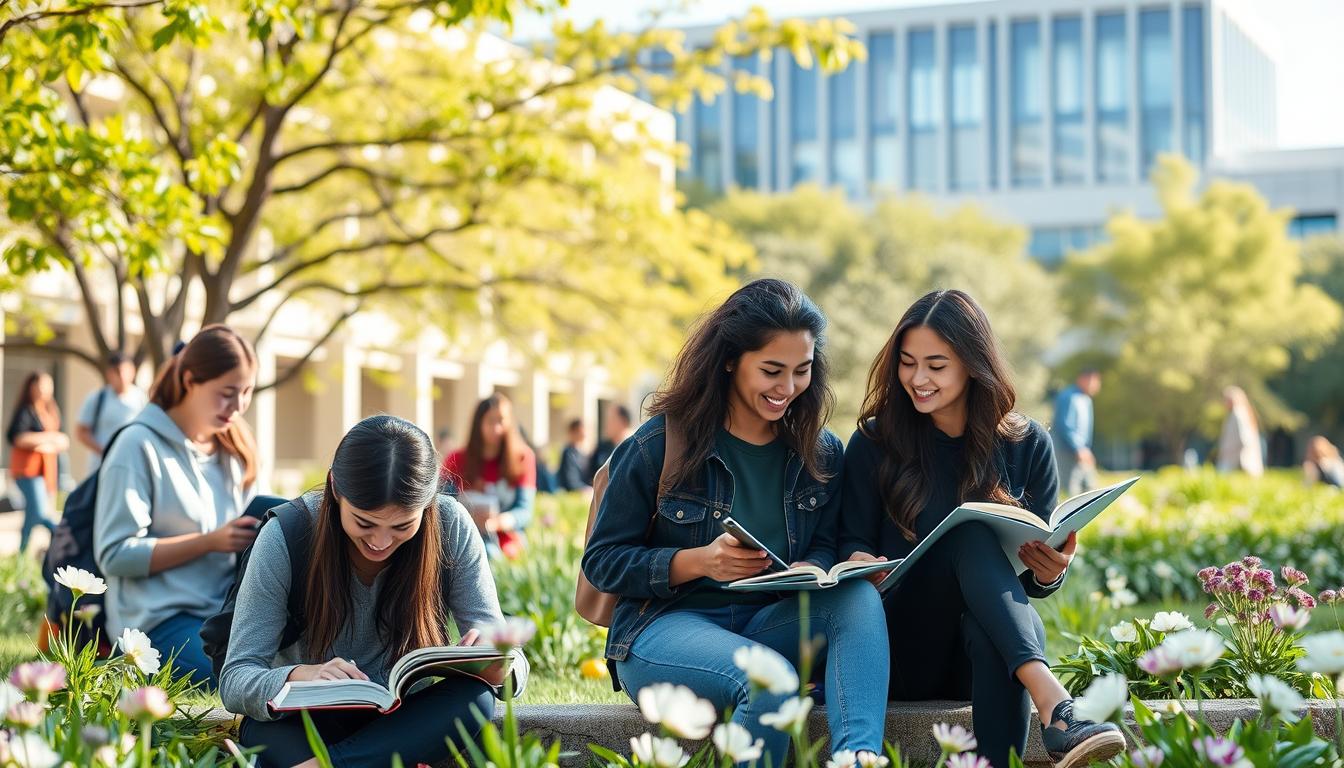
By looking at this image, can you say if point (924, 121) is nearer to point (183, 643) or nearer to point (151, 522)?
point (151, 522)

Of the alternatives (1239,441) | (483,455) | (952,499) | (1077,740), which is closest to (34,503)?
(483,455)

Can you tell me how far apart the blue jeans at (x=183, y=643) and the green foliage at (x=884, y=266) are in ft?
97.2

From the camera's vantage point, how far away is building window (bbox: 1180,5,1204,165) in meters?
51.9

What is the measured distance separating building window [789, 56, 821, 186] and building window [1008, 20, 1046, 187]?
7.55m

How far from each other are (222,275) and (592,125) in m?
3.39

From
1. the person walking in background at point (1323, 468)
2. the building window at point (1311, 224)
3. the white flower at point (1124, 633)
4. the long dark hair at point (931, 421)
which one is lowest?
the person walking in background at point (1323, 468)

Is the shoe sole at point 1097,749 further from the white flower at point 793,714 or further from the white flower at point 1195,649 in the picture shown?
the white flower at point 793,714

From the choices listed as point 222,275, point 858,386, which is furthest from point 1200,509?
point 858,386

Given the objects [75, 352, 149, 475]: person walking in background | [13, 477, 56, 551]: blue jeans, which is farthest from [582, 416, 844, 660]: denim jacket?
[13, 477, 56, 551]: blue jeans

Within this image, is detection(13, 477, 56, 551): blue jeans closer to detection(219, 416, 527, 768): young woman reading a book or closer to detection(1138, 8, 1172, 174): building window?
detection(219, 416, 527, 768): young woman reading a book

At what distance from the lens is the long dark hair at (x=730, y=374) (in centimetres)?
373

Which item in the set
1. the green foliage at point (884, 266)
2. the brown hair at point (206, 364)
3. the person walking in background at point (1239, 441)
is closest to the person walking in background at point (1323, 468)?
the person walking in background at point (1239, 441)

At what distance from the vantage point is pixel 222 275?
1008cm

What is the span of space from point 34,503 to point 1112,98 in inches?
1950
